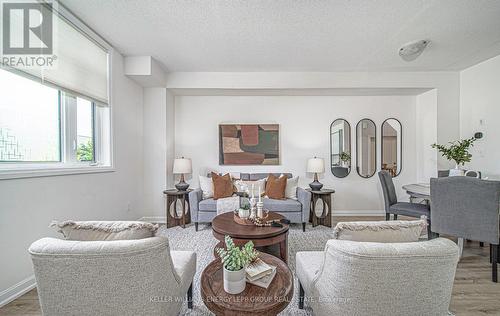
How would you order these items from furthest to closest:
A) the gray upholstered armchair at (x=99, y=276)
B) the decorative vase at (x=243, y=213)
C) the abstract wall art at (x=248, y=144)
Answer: the abstract wall art at (x=248, y=144), the decorative vase at (x=243, y=213), the gray upholstered armchair at (x=99, y=276)

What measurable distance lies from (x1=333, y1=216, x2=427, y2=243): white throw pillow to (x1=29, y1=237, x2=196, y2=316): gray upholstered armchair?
99 centimetres

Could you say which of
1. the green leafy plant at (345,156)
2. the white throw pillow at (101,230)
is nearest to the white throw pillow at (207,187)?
the white throw pillow at (101,230)

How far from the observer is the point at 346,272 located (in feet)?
3.20

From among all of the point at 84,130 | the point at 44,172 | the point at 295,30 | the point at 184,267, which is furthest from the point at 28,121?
the point at 295,30

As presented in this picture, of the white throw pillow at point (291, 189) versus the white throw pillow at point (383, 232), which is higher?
the white throw pillow at point (383, 232)

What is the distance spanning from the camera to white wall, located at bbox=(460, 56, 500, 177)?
3098 mm

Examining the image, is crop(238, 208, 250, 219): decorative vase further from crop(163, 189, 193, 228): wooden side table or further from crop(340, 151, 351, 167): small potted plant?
crop(340, 151, 351, 167): small potted plant

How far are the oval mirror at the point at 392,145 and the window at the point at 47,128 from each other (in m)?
4.82

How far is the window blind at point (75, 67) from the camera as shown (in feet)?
6.77

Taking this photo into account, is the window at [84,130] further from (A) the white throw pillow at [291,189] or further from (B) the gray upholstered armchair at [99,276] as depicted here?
(A) the white throw pillow at [291,189]

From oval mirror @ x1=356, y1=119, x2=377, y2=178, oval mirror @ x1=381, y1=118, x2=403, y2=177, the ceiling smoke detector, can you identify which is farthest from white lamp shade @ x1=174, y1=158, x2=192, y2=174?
oval mirror @ x1=381, y1=118, x2=403, y2=177

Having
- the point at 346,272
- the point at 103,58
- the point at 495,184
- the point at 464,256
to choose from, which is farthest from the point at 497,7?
the point at 103,58

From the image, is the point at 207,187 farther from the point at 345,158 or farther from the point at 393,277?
the point at 393,277

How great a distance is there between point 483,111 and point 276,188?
353 cm
